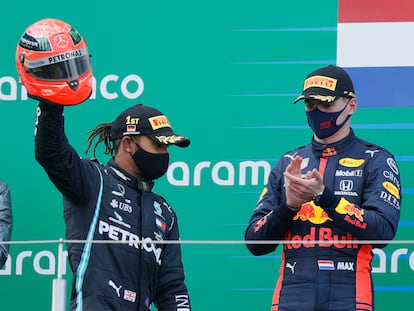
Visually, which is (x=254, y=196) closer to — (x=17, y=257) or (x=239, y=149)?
(x=239, y=149)

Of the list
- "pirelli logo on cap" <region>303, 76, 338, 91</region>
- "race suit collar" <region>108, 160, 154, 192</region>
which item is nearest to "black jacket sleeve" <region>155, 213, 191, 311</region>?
"race suit collar" <region>108, 160, 154, 192</region>

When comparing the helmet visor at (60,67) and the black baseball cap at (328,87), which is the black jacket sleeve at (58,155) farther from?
the black baseball cap at (328,87)

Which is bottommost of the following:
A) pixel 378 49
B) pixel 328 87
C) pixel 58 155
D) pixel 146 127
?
pixel 58 155

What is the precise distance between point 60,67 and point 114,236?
678 millimetres

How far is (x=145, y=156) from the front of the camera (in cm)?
412

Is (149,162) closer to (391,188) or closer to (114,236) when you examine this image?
(114,236)

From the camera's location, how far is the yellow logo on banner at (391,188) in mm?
3955

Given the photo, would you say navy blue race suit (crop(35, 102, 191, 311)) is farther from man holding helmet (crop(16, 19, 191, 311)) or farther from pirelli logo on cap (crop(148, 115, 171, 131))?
pirelli logo on cap (crop(148, 115, 171, 131))

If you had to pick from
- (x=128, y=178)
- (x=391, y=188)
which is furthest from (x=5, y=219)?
(x=391, y=188)

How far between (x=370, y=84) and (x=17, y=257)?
1.81 m

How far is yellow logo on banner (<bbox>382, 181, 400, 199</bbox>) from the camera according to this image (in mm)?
3955

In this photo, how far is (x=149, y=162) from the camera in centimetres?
412

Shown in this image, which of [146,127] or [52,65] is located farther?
[146,127]

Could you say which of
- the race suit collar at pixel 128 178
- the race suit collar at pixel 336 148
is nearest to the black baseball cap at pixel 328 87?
the race suit collar at pixel 336 148
